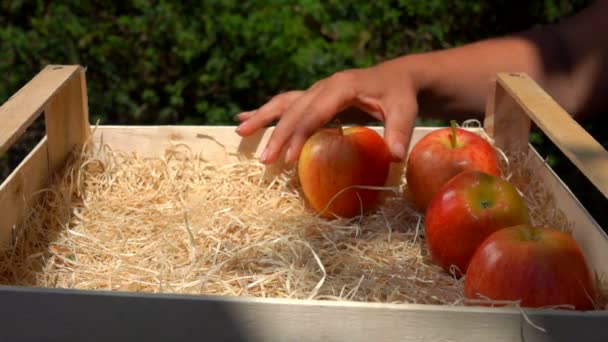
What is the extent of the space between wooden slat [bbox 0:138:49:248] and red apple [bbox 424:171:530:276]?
67 centimetres

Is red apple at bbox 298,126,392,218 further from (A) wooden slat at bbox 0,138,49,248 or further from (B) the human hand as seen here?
(A) wooden slat at bbox 0,138,49,248

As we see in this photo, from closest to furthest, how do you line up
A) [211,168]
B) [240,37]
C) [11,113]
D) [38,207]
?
1. [11,113]
2. [38,207]
3. [211,168]
4. [240,37]

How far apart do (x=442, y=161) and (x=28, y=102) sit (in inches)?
27.5

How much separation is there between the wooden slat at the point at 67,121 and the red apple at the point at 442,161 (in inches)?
26.3

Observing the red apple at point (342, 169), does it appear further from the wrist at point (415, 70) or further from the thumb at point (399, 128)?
the wrist at point (415, 70)

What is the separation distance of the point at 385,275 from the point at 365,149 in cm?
31

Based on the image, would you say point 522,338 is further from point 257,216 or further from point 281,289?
point 257,216

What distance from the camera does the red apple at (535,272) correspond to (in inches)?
37.0

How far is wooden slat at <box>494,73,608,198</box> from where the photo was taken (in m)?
1.00

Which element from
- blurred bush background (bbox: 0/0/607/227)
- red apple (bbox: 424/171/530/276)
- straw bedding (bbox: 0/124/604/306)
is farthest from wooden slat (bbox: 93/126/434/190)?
blurred bush background (bbox: 0/0/607/227)

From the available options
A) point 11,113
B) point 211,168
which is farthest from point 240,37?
point 11,113

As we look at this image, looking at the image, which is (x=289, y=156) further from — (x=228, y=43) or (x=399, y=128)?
(x=228, y=43)

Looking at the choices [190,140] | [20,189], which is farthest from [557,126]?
[20,189]

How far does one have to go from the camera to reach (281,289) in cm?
111
